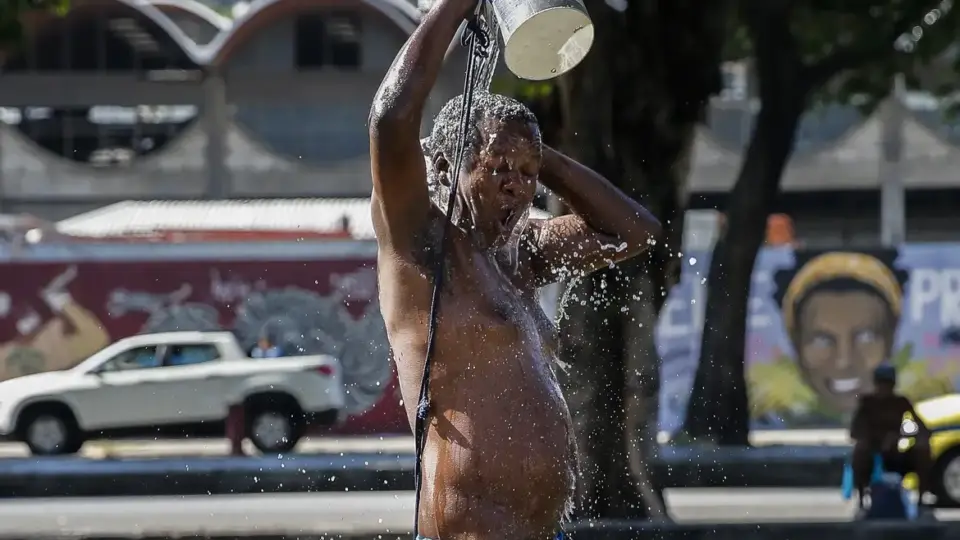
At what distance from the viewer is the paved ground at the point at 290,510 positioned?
10.5 metres

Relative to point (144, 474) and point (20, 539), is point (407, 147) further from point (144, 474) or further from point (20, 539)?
point (144, 474)

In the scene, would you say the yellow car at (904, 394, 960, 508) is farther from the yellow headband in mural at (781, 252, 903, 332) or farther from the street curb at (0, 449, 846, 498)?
the yellow headband in mural at (781, 252, 903, 332)

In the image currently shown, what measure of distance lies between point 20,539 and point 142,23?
1794 cm

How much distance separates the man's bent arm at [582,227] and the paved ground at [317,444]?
12.6 metres

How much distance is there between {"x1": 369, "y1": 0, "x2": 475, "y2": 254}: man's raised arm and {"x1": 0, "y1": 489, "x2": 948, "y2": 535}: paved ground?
7.38 metres

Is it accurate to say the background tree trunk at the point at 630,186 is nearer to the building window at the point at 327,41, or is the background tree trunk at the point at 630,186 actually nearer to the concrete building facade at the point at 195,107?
the concrete building facade at the point at 195,107

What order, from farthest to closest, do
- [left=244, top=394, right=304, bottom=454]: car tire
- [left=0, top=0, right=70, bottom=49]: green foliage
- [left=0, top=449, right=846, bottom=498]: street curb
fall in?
[left=244, top=394, right=304, bottom=454]: car tire
[left=0, top=449, right=846, bottom=498]: street curb
[left=0, top=0, right=70, bottom=49]: green foliage

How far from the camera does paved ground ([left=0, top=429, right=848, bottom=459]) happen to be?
15.7 metres

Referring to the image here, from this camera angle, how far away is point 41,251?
1739 cm

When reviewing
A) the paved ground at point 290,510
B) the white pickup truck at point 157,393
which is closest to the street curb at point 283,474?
the paved ground at point 290,510

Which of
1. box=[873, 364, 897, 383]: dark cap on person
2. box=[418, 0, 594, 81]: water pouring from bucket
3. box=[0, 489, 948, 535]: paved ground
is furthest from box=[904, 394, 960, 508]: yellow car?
box=[418, 0, 594, 81]: water pouring from bucket

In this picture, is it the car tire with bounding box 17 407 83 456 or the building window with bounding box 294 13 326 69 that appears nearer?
the car tire with bounding box 17 407 83 456

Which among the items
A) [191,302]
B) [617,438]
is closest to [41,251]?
[191,302]

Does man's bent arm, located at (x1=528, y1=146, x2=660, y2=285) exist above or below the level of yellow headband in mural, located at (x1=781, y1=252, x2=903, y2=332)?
above
